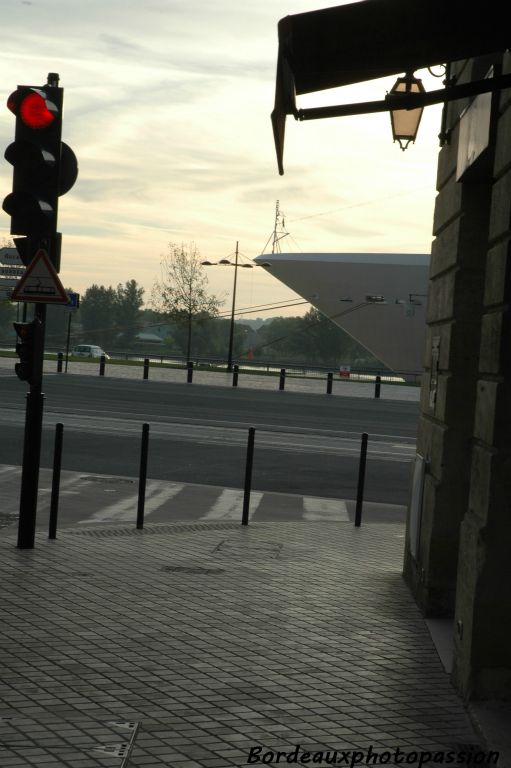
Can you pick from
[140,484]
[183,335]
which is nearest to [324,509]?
[140,484]

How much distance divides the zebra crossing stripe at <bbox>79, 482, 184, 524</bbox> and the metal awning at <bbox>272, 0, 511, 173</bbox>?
299 inches

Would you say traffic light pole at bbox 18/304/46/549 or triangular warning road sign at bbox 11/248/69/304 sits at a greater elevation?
triangular warning road sign at bbox 11/248/69/304

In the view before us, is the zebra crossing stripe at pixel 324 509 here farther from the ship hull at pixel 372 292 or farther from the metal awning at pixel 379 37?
the ship hull at pixel 372 292

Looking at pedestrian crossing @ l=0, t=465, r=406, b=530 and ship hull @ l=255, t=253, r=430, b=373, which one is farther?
ship hull @ l=255, t=253, r=430, b=373

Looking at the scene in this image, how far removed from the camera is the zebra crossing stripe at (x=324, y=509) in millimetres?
13296

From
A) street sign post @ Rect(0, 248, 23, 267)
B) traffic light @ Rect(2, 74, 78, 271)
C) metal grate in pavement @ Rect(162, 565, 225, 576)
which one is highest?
traffic light @ Rect(2, 74, 78, 271)

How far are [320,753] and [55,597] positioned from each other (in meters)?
3.15

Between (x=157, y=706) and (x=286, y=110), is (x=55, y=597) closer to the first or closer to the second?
(x=157, y=706)

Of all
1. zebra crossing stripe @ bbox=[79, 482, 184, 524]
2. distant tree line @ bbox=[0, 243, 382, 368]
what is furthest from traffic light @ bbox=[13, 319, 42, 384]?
distant tree line @ bbox=[0, 243, 382, 368]

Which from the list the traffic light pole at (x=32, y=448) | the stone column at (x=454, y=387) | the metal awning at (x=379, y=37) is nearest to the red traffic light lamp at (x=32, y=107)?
the traffic light pole at (x=32, y=448)

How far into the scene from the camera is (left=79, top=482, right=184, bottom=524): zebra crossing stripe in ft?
40.4

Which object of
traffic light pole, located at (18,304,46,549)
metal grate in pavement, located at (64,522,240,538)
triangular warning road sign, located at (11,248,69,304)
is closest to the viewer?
triangular warning road sign, located at (11,248,69,304)

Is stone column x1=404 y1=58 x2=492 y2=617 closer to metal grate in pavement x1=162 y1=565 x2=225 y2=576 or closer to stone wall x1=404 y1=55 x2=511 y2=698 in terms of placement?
stone wall x1=404 y1=55 x2=511 y2=698

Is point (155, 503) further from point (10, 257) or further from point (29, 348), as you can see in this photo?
point (29, 348)
